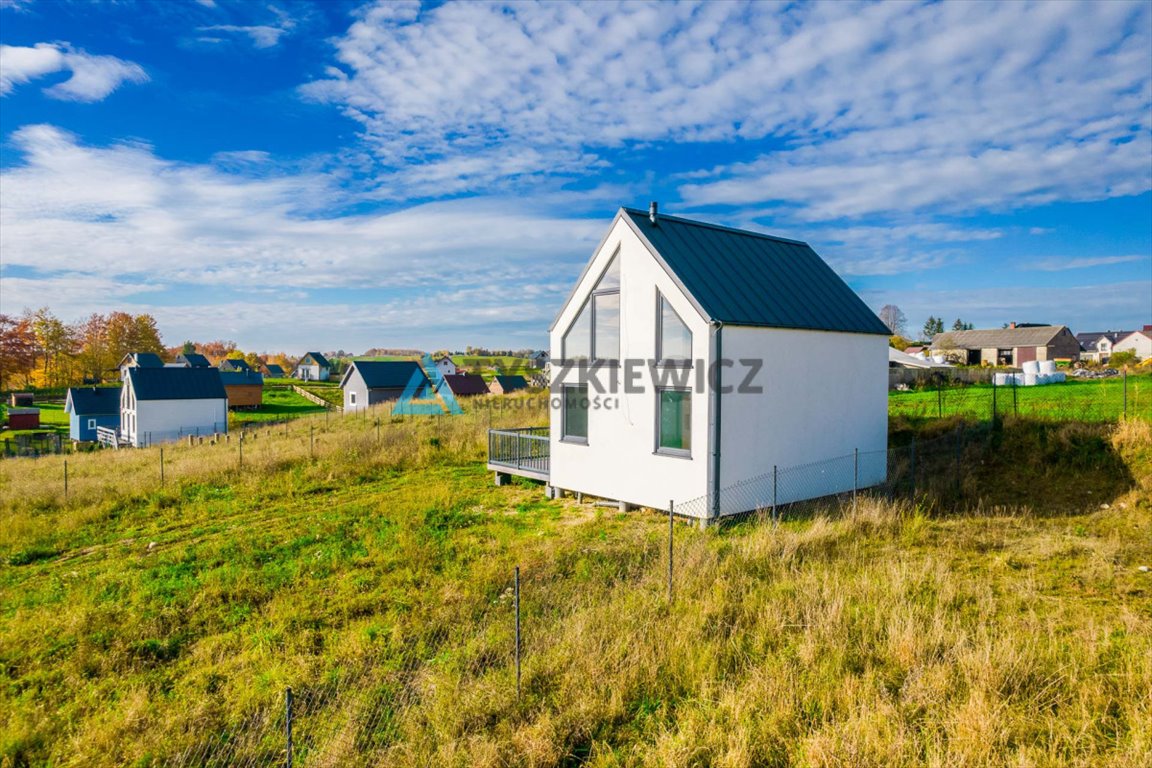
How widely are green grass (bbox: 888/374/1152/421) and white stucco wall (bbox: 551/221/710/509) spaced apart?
11.2 m

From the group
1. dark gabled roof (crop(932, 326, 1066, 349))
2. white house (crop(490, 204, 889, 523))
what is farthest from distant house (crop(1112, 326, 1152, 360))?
white house (crop(490, 204, 889, 523))

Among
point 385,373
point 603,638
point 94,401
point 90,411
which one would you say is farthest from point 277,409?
point 603,638

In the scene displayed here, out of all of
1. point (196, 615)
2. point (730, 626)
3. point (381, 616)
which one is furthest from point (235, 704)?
point (730, 626)

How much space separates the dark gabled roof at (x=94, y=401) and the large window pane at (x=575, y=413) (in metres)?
56.8

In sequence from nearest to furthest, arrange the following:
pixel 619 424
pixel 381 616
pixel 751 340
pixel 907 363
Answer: pixel 381 616 → pixel 751 340 → pixel 619 424 → pixel 907 363

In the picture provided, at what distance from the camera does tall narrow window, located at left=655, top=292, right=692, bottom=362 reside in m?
12.9

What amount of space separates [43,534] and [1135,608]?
2244cm

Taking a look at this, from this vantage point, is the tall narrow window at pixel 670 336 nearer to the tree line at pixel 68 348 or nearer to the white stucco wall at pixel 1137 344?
the tree line at pixel 68 348

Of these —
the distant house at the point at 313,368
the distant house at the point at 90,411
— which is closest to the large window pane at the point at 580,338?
the distant house at the point at 90,411

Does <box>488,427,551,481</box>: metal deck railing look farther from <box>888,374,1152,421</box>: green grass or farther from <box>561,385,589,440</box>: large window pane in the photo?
<box>888,374,1152,421</box>: green grass

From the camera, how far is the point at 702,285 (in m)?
13.2

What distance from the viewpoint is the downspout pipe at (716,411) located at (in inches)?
488

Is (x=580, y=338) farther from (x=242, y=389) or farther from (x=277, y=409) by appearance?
(x=242, y=389)

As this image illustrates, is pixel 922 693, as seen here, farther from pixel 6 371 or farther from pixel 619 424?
pixel 6 371
